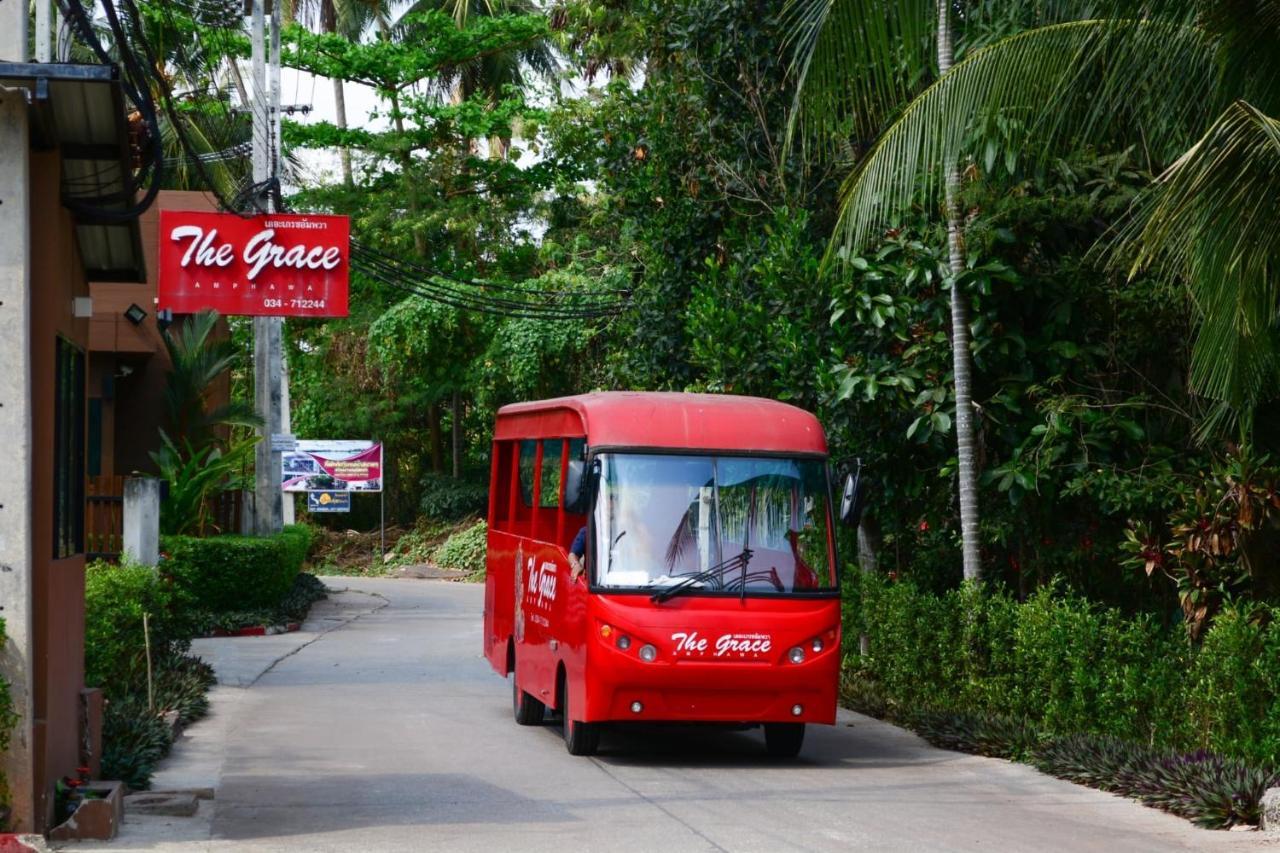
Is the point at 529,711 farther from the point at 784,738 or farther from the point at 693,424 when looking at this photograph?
the point at 693,424

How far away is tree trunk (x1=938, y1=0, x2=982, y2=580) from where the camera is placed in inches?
583

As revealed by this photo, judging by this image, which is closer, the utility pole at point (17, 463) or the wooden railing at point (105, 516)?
the utility pole at point (17, 463)

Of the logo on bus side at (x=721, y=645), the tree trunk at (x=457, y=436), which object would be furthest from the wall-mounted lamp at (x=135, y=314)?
the tree trunk at (x=457, y=436)

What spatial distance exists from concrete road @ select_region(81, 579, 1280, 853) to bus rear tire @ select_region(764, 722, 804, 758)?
169 millimetres

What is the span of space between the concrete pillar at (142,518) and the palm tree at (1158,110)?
28.3ft

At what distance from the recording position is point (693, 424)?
13461mm

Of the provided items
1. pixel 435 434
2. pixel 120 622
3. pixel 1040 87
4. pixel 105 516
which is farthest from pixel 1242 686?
pixel 435 434

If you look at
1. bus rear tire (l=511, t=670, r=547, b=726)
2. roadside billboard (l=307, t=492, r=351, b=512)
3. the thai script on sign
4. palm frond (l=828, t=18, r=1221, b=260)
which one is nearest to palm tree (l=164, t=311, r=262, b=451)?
the thai script on sign

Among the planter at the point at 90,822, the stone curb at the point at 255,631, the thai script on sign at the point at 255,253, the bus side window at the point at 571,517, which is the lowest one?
the stone curb at the point at 255,631

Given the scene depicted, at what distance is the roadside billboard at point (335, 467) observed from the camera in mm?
48062

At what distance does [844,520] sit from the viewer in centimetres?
1293

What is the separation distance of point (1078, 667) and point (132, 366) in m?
22.4

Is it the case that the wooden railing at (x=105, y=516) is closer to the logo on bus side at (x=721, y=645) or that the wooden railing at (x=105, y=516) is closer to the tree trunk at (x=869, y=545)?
the tree trunk at (x=869, y=545)

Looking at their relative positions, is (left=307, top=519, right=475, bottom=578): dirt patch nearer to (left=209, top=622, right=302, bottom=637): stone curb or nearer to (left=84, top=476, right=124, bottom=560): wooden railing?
(left=209, top=622, right=302, bottom=637): stone curb
